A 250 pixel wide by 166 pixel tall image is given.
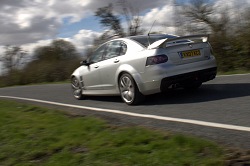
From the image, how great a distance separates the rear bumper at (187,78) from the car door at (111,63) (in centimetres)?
127

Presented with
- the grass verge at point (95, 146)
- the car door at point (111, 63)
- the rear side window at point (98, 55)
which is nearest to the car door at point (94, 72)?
the rear side window at point (98, 55)

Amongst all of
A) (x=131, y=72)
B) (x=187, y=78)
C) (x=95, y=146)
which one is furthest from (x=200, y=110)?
(x=95, y=146)

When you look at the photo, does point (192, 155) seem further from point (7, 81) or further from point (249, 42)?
point (7, 81)

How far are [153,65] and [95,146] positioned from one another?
2.77 metres

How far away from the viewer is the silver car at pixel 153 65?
6816 millimetres

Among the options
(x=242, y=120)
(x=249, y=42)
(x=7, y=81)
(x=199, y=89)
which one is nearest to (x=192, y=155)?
(x=242, y=120)

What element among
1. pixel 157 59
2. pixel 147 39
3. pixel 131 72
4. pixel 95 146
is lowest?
pixel 95 146

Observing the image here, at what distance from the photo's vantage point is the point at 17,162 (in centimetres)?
442

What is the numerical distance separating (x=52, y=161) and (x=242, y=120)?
2.66 metres

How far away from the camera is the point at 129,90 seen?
7.38 meters

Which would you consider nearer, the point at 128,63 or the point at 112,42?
the point at 128,63

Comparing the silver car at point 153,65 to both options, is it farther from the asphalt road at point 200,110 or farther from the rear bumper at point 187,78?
the asphalt road at point 200,110

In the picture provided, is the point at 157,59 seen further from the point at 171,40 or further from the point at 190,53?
the point at 190,53

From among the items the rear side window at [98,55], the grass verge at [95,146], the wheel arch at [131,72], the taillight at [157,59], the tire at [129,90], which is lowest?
the grass verge at [95,146]
